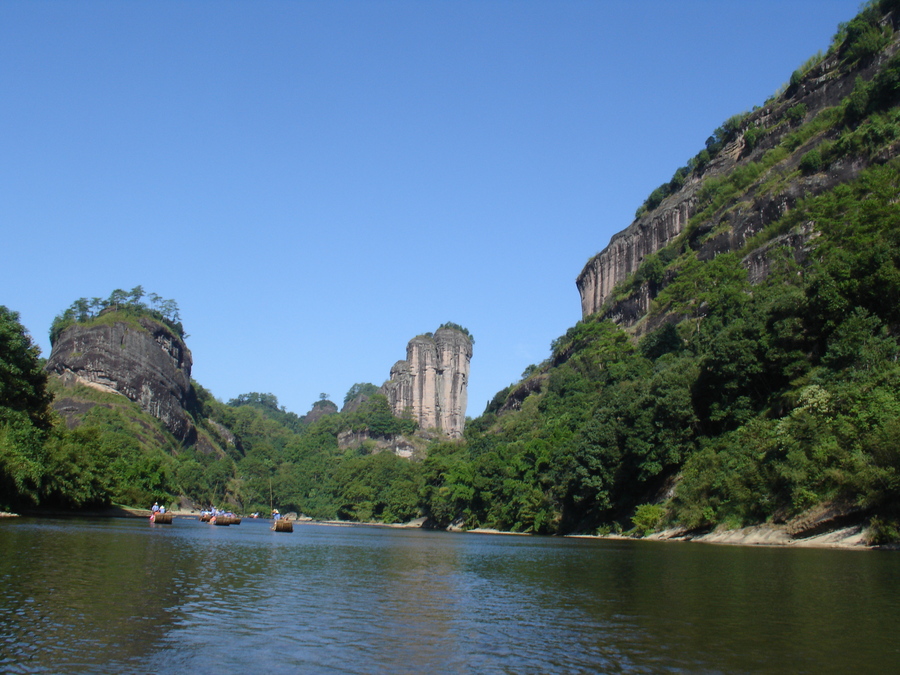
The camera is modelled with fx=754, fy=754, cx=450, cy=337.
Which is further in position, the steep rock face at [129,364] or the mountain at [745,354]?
the steep rock face at [129,364]

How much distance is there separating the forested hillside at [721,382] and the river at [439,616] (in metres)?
13.8

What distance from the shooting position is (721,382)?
5978cm

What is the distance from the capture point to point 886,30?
95.6 m

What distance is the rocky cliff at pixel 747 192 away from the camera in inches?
3519

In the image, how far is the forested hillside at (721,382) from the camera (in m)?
45.0

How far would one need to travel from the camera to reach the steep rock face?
162m

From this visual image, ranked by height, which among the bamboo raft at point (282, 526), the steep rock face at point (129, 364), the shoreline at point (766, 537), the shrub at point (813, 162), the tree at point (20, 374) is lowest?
the bamboo raft at point (282, 526)

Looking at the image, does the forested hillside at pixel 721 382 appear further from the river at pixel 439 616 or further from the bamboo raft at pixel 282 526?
the bamboo raft at pixel 282 526

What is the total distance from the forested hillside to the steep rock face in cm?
1983

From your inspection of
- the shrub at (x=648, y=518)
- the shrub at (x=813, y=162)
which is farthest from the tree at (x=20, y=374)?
the shrub at (x=813, y=162)

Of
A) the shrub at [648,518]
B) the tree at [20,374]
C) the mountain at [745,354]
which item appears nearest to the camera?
the mountain at [745,354]

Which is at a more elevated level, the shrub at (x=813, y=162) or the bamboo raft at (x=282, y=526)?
the shrub at (x=813, y=162)

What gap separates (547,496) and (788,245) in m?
36.1

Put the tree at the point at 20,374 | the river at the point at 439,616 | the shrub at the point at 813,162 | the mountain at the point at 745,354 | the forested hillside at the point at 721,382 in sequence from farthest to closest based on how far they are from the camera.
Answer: the shrub at the point at 813,162
the tree at the point at 20,374
the forested hillside at the point at 721,382
the mountain at the point at 745,354
the river at the point at 439,616
